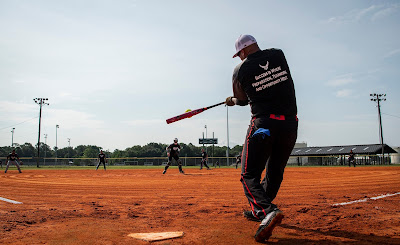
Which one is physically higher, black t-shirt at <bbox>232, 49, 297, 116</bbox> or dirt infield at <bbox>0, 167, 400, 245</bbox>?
black t-shirt at <bbox>232, 49, 297, 116</bbox>

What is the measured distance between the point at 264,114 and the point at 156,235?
178cm

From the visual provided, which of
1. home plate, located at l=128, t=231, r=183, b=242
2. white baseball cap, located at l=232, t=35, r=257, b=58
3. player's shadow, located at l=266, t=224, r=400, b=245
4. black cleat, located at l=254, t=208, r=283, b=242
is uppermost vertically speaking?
white baseball cap, located at l=232, t=35, r=257, b=58

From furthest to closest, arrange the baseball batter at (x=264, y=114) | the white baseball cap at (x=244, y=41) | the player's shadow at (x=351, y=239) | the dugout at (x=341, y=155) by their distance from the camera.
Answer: the dugout at (x=341, y=155) < the white baseball cap at (x=244, y=41) < the baseball batter at (x=264, y=114) < the player's shadow at (x=351, y=239)

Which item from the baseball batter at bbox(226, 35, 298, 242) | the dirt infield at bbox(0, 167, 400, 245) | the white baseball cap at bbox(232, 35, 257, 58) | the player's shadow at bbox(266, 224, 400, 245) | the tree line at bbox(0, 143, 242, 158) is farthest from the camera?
the tree line at bbox(0, 143, 242, 158)

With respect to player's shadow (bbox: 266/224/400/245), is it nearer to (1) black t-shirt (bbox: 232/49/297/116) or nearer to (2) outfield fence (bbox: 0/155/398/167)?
(1) black t-shirt (bbox: 232/49/297/116)

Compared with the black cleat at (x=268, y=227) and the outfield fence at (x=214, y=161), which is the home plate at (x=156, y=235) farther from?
the outfield fence at (x=214, y=161)

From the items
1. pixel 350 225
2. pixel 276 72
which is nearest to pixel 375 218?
pixel 350 225

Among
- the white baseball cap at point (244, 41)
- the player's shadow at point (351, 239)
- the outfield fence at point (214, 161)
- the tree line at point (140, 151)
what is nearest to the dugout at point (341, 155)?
the outfield fence at point (214, 161)

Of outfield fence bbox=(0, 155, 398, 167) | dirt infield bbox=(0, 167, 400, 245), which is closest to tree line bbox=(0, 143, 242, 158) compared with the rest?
outfield fence bbox=(0, 155, 398, 167)

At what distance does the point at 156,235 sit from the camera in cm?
341

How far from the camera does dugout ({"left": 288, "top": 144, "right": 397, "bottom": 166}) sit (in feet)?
158

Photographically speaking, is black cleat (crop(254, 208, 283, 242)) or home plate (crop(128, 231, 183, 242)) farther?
home plate (crop(128, 231, 183, 242))

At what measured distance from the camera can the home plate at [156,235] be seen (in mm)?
3275

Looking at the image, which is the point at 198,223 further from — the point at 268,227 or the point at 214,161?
the point at 214,161
